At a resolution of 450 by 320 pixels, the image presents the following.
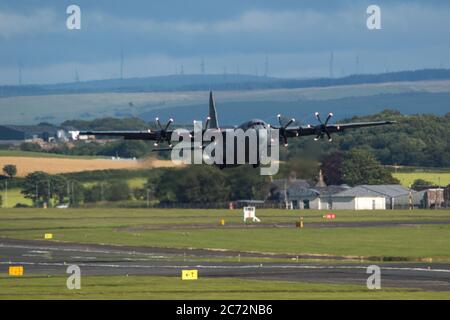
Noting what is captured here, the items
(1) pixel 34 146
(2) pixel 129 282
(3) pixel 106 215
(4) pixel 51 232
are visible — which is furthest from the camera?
(1) pixel 34 146

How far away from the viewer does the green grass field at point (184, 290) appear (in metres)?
53.2

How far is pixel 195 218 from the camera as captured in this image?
12206 centimetres

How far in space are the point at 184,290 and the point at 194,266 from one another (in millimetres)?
14251

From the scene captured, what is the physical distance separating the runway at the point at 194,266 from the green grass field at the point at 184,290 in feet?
8.03

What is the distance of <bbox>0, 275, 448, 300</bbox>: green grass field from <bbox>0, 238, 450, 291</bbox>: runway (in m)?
2.45

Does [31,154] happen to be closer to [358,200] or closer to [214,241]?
[358,200]

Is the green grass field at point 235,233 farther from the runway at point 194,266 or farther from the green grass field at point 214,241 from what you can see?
the runway at point 194,266

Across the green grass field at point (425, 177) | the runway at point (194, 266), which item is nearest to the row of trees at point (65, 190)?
the green grass field at point (425, 177)

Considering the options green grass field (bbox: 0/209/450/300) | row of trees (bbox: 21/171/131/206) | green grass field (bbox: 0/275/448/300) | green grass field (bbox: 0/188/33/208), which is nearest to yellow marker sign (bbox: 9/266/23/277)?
green grass field (bbox: 0/209/450/300)

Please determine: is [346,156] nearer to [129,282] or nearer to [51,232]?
[51,232]

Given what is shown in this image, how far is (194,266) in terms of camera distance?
7012 centimetres

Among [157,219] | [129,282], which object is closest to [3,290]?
[129,282]
